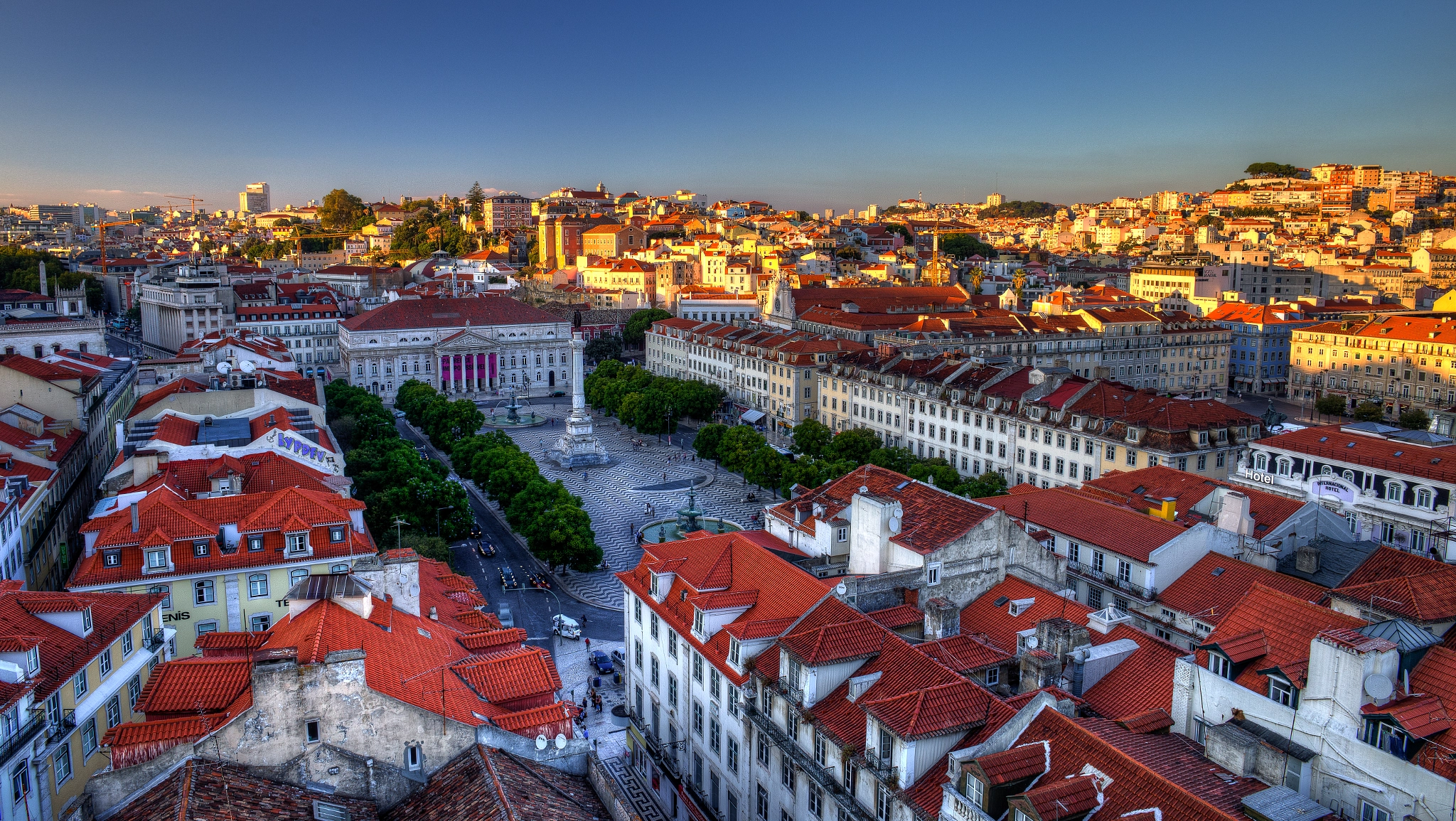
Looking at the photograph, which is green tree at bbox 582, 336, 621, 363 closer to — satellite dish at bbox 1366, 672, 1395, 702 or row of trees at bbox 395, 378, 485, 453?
row of trees at bbox 395, 378, 485, 453

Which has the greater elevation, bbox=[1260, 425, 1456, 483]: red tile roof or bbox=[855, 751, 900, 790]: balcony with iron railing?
bbox=[1260, 425, 1456, 483]: red tile roof

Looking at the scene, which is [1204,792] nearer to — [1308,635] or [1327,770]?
Answer: [1327,770]

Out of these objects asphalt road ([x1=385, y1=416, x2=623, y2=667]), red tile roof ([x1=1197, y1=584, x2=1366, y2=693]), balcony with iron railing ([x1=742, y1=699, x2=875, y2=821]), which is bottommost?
asphalt road ([x1=385, y1=416, x2=623, y2=667])

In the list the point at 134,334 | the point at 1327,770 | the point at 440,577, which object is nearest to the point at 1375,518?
the point at 1327,770

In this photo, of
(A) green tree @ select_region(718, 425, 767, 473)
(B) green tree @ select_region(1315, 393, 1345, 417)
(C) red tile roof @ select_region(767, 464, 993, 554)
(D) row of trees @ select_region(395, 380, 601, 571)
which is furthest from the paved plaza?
(B) green tree @ select_region(1315, 393, 1345, 417)

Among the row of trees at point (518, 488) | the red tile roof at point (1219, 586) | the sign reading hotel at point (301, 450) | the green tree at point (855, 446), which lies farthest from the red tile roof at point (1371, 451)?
the sign reading hotel at point (301, 450)

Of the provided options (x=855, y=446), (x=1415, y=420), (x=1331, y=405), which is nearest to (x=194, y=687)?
(x=855, y=446)
